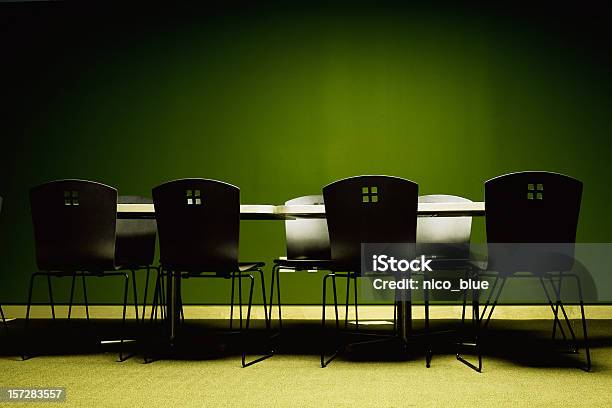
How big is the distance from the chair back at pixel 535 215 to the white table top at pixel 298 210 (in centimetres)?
21

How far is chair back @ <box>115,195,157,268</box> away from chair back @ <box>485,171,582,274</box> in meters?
2.45

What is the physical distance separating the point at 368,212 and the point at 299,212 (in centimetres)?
38

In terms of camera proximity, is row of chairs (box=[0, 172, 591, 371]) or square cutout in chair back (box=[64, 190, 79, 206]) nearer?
row of chairs (box=[0, 172, 591, 371])

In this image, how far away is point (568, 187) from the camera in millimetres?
3061

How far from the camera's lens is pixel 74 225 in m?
3.45

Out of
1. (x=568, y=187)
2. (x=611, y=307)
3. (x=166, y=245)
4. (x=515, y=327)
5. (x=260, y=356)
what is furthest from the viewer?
(x=611, y=307)

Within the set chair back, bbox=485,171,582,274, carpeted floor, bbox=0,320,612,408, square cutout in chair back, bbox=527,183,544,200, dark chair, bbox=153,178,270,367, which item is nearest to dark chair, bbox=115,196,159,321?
carpeted floor, bbox=0,320,612,408

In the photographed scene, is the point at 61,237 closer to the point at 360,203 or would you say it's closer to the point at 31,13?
the point at 360,203

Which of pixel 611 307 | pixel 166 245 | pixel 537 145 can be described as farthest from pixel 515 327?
pixel 166 245

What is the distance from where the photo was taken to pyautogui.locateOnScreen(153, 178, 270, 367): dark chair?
10.7ft

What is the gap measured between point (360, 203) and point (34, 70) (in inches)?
160

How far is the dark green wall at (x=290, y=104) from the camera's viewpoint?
5578 millimetres

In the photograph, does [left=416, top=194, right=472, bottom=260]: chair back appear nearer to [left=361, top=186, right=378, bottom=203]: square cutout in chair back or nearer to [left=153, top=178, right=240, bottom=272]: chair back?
[left=361, top=186, right=378, bottom=203]: square cutout in chair back

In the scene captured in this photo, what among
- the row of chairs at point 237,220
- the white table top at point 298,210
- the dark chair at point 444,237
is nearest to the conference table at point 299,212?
the white table top at point 298,210
